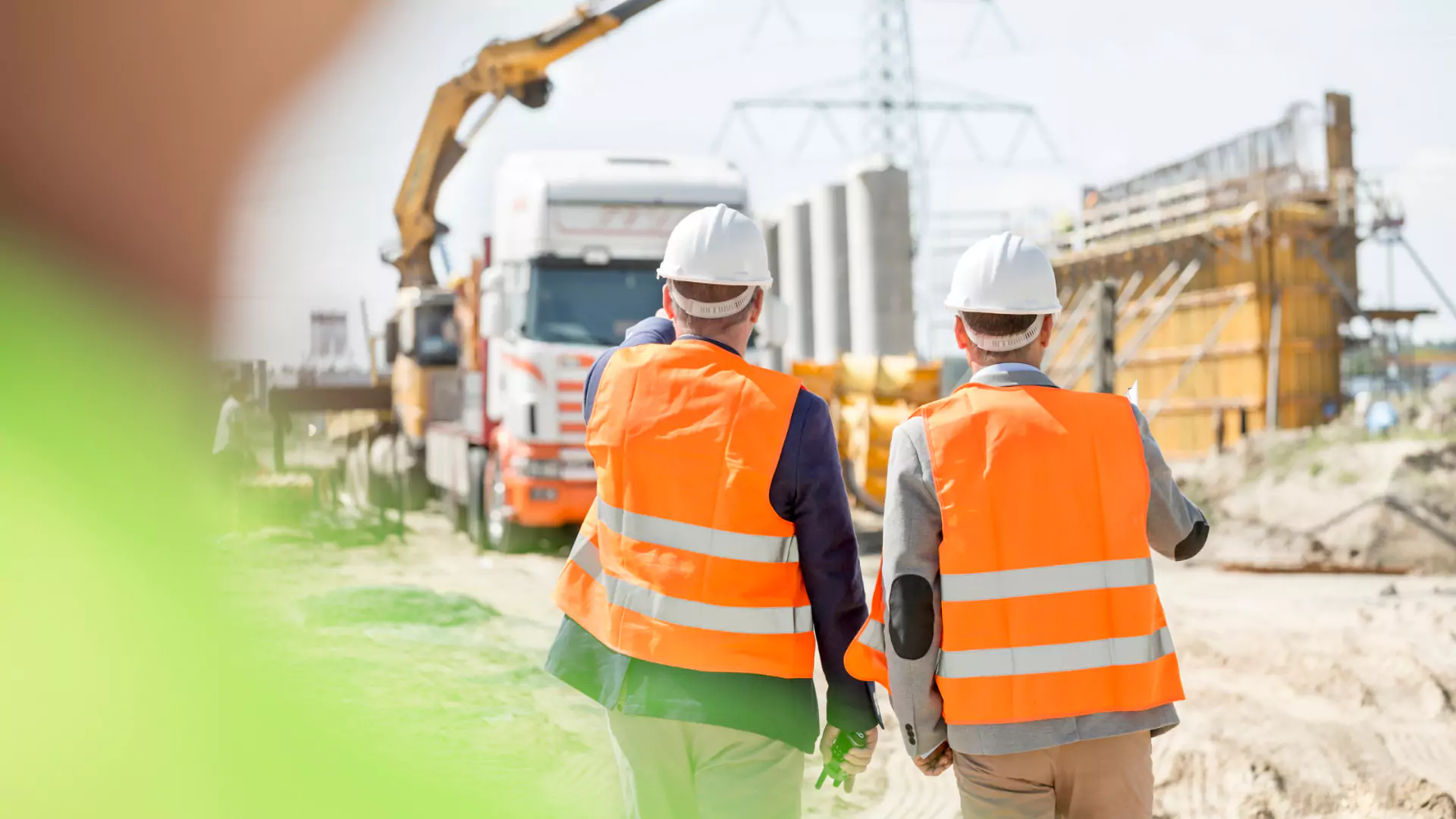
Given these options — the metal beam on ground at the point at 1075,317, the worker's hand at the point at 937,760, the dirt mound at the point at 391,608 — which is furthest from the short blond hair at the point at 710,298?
the metal beam on ground at the point at 1075,317

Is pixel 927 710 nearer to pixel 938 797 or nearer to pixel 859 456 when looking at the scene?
pixel 938 797

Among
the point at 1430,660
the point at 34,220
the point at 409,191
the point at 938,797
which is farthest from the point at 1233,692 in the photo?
the point at 409,191

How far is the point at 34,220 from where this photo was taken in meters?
3.80

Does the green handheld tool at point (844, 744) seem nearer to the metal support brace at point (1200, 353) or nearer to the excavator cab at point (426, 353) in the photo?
the excavator cab at point (426, 353)

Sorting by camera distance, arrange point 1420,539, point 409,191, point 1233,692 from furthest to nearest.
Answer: point 409,191 → point 1420,539 → point 1233,692

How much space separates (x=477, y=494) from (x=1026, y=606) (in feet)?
38.9

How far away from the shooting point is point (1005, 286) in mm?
2854

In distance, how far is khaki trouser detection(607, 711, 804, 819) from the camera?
2754 millimetres

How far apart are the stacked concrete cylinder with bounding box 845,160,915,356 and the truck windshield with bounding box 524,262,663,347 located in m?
8.44

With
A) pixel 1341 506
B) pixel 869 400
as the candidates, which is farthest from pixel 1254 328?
pixel 869 400

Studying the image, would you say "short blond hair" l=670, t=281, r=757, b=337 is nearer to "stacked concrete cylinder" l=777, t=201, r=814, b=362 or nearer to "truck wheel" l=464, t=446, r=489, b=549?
"truck wheel" l=464, t=446, r=489, b=549

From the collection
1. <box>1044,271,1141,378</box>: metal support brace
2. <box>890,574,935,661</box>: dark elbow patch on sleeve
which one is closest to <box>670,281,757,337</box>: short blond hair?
<box>890,574,935,661</box>: dark elbow patch on sleeve

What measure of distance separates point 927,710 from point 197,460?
3.80m

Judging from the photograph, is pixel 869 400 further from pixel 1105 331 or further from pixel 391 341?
pixel 391 341
